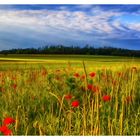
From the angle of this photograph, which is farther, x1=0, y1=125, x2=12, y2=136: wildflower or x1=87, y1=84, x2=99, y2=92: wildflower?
x1=87, y1=84, x2=99, y2=92: wildflower

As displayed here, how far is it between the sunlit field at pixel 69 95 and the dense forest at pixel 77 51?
6 cm

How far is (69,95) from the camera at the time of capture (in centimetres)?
330

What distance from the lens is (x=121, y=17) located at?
12.1 feet

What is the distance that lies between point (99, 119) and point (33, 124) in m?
0.60

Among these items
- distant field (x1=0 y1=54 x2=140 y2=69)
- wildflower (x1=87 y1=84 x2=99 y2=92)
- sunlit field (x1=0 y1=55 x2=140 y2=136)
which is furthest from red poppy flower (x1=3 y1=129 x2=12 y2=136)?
distant field (x1=0 y1=54 x2=140 y2=69)

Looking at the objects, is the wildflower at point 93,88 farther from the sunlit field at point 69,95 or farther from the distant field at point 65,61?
the distant field at point 65,61

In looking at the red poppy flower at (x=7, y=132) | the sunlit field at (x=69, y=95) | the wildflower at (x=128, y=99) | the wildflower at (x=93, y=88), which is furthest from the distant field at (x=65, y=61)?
the red poppy flower at (x=7, y=132)

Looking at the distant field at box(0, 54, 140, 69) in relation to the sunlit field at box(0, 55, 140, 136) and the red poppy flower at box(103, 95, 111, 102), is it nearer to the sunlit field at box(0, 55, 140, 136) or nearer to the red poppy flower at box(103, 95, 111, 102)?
the sunlit field at box(0, 55, 140, 136)

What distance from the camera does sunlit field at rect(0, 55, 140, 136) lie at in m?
3.03

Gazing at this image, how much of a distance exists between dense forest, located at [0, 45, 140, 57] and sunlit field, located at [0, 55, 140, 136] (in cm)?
6

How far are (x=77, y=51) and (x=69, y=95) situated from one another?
691mm

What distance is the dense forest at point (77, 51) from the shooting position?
3.81 m
